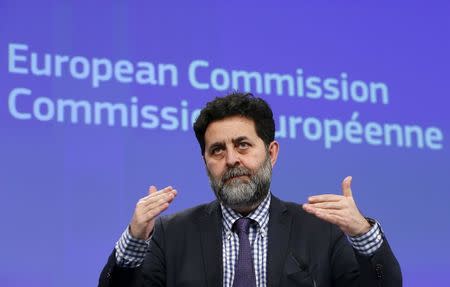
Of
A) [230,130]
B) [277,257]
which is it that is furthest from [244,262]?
[230,130]

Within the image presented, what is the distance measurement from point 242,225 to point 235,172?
18 centimetres

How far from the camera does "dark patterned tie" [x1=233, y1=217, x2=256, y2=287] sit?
9.07 feet

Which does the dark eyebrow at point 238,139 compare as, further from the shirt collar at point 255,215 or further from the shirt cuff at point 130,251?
the shirt cuff at point 130,251

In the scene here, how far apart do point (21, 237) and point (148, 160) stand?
2.38 ft

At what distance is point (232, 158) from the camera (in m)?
2.90

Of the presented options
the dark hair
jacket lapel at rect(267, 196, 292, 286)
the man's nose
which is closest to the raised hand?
jacket lapel at rect(267, 196, 292, 286)

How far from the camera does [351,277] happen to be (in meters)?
2.76

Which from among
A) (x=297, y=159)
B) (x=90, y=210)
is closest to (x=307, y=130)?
(x=297, y=159)

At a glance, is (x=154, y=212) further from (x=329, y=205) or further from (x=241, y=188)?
(x=329, y=205)

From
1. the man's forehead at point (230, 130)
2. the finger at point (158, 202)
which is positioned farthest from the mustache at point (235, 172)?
the finger at point (158, 202)

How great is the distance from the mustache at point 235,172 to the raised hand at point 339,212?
39 centimetres

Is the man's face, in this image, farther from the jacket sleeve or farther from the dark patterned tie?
the jacket sleeve

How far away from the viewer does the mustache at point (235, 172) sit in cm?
290

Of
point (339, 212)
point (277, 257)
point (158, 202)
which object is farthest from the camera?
point (277, 257)
